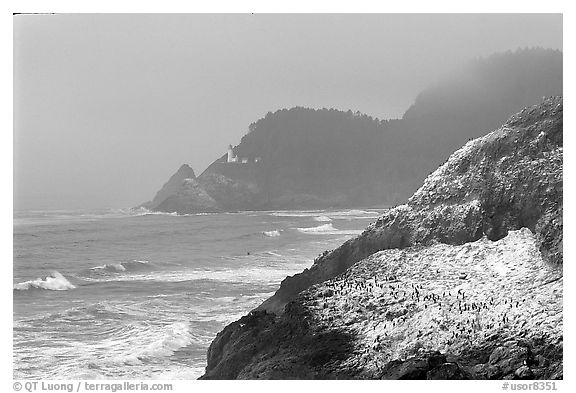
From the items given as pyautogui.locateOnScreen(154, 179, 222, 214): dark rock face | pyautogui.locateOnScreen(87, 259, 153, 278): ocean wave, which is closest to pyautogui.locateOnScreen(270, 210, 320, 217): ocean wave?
pyautogui.locateOnScreen(154, 179, 222, 214): dark rock face

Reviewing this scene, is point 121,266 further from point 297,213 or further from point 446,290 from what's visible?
point 446,290

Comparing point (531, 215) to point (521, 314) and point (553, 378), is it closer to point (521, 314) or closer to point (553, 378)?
point (521, 314)

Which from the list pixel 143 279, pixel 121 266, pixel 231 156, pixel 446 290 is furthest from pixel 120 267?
pixel 446 290

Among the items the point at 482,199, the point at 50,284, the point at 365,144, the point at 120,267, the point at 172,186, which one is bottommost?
the point at 50,284

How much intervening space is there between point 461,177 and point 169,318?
290 inches

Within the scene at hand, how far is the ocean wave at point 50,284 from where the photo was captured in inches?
516

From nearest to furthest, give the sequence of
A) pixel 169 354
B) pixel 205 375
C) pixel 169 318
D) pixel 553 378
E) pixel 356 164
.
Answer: pixel 553 378 < pixel 205 375 < pixel 169 354 < pixel 169 318 < pixel 356 164

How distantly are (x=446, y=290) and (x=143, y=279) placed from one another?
7019 millimetres

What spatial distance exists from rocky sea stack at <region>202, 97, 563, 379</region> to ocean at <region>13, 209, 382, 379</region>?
1144 mm

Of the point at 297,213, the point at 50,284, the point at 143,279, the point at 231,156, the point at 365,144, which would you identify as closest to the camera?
the point at 50,284

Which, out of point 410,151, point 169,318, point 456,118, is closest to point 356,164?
point 410,151

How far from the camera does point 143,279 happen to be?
1441cm

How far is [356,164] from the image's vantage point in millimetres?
16047

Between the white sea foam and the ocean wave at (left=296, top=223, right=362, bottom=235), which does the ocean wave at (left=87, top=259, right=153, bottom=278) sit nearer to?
the white sea foam
